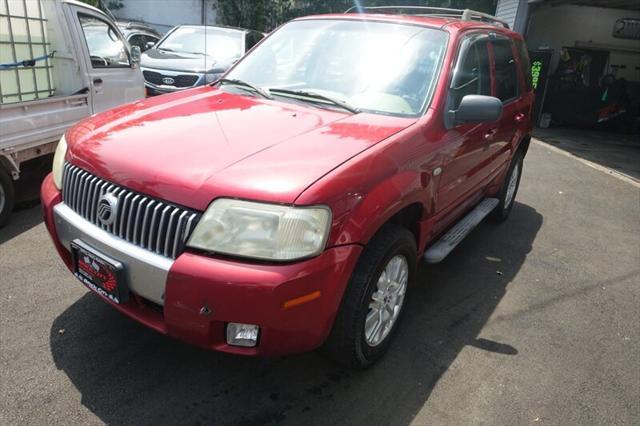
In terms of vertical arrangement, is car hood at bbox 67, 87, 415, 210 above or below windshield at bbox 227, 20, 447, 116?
below

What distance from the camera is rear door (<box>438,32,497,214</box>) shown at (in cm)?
314

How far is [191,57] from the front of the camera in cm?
907

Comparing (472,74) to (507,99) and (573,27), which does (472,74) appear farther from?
(573,27)

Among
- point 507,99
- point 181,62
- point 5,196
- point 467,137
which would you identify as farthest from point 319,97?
point 181,62

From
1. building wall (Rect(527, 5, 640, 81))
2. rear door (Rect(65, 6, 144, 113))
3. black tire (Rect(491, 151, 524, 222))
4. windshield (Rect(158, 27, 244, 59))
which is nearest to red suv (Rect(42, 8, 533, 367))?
black tire (Rect(491, 151, 524, 222))

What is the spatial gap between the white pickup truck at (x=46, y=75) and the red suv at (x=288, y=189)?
1713 mm

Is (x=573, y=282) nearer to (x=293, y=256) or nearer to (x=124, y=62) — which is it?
(x=293, y=256)

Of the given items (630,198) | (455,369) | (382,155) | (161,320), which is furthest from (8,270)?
(630,198)

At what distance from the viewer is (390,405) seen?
Result: 8.34 ft

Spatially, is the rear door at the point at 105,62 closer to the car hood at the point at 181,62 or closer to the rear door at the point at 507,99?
the car hood at the point at 181,62

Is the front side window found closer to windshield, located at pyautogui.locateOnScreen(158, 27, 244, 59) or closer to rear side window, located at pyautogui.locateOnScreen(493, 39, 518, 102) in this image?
windshield, located at pyautogui.locateOnScreen(158, 27, 244, 59)

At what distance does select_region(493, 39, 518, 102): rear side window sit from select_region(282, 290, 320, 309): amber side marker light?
9.25 feet

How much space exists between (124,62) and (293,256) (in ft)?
16.0

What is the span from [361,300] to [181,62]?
7.38 m
